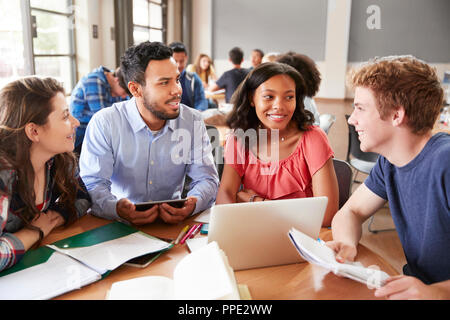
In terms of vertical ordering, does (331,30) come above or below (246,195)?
above

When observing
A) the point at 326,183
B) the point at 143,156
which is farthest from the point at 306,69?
the point at 143,156

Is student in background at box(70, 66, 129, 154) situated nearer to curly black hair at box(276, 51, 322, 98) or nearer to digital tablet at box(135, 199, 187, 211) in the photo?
curly black hair at box(276, 51, 322, 98)

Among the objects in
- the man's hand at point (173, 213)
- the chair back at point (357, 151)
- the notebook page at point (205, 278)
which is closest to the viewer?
the notebook page at point (205, 278)

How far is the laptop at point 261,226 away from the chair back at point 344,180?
84 cm

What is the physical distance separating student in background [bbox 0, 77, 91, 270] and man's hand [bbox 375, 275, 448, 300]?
105 cm

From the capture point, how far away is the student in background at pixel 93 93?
11.2 ft

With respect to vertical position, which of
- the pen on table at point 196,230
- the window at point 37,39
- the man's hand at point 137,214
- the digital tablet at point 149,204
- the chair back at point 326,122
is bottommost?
the pen on table at point 196,230

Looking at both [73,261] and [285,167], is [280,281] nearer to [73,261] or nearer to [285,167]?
[73,261]

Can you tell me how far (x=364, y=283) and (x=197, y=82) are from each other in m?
3.84

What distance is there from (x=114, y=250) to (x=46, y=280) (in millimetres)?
223

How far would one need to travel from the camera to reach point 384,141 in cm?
130

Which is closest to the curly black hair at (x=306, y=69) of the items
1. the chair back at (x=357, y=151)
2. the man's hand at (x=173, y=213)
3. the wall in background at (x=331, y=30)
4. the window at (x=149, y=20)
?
the chair back at (x=357, y=151)

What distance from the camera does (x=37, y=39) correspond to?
5.13m

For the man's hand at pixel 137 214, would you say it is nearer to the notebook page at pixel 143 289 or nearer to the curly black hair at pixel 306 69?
the notebook page at pixel 143 289
